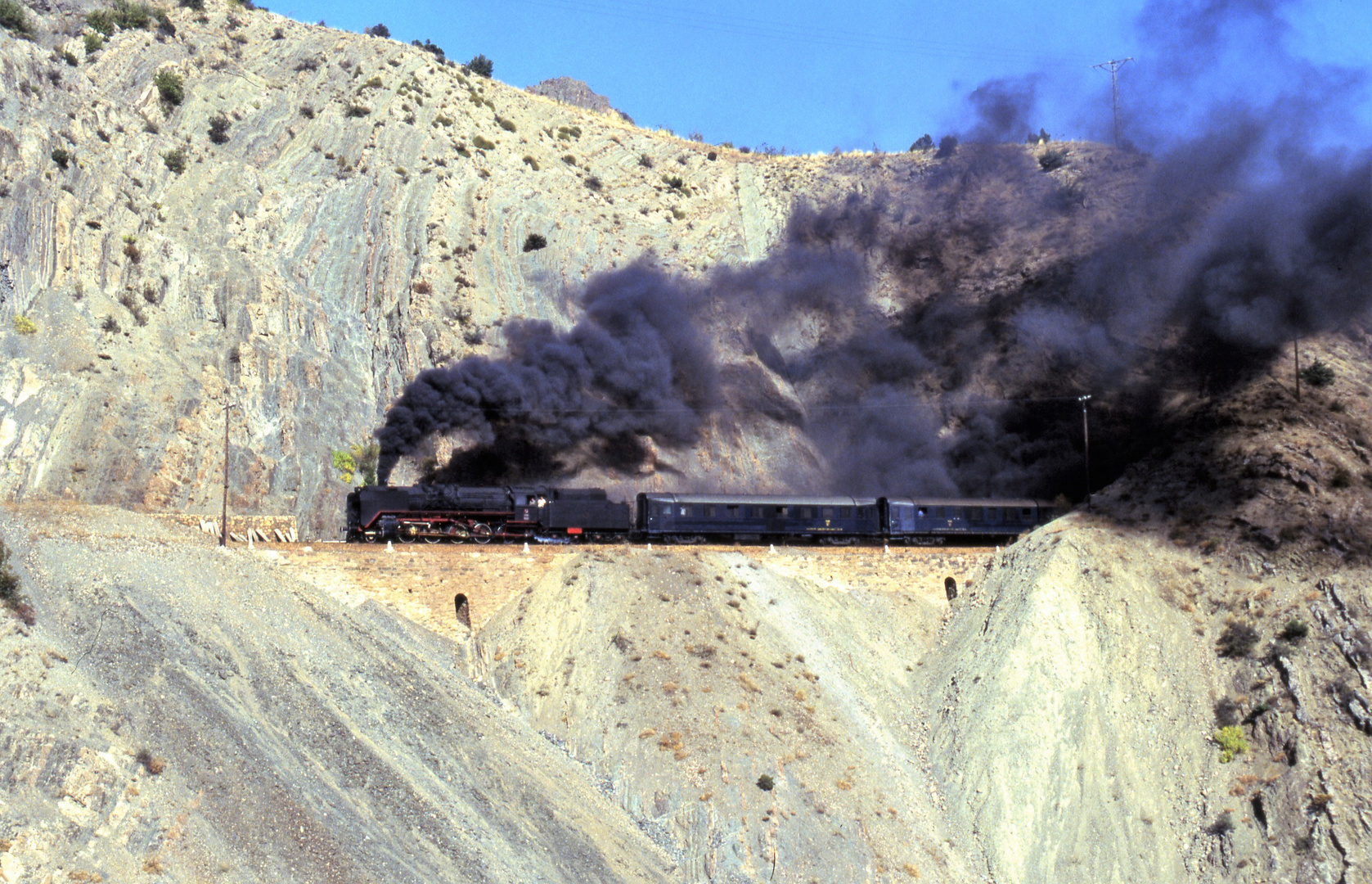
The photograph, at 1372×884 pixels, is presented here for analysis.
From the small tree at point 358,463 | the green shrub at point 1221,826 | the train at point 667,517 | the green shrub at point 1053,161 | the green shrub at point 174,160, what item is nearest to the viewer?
the green shrub at point 1221,826

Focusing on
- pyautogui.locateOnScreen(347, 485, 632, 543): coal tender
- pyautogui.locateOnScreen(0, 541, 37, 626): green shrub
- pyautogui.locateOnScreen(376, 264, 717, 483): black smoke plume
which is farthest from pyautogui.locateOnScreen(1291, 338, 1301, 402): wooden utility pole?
pyautogui.locateOnScreen(0, 541, 37, 626): green shrub

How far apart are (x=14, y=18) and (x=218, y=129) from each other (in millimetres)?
11329

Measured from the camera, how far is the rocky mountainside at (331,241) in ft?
150

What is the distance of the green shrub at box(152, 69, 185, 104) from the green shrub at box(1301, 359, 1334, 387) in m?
60.7

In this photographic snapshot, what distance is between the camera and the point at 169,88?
60.9 m

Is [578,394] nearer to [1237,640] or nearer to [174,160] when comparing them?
[174,160]

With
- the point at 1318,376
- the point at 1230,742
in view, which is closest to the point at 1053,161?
the point at 1318,376

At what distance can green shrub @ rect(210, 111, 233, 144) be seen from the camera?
201 ft

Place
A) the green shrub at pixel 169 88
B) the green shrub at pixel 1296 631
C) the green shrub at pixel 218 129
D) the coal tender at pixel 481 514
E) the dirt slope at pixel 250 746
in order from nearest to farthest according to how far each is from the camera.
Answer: the dirt slope at pixel 250 746
the green shrub at pixel 1296 631
the coal tender at pixel 481 514
the green shrub at pixel 169 88
the green shrub at pixel 218 129

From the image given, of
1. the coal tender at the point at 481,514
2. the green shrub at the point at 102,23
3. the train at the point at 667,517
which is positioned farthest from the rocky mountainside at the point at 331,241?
the train at the point at 667,517

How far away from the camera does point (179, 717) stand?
25.5m

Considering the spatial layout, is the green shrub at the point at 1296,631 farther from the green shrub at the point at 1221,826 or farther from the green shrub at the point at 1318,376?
the green shrub at the point at 1318,376

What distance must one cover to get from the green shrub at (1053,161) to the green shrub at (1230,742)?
51922mm

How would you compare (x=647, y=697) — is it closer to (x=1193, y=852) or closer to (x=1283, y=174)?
(x=1193, y=852)
